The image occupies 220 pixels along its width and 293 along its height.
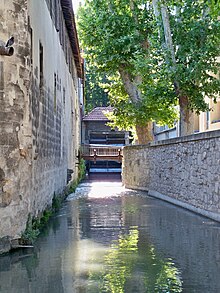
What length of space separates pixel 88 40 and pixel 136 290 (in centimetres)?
1852

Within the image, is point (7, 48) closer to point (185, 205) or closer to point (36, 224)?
point (36, 224)

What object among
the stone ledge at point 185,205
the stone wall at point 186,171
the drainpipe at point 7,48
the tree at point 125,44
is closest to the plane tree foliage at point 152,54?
the tree at point 125,44

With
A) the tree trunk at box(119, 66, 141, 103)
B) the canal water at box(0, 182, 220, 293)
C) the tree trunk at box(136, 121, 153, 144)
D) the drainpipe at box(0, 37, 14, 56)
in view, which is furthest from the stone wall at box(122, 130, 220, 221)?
the drainpipe at box(0, 37, 14, 56)

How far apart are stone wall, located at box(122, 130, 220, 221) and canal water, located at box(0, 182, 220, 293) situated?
34.2 inches

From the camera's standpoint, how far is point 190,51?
1703 cm

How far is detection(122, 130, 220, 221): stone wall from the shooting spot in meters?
12.0

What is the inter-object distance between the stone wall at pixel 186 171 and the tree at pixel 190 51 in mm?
1762

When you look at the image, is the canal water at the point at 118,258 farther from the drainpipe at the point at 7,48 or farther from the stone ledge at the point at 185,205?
the drainpipe at the point at 7,48

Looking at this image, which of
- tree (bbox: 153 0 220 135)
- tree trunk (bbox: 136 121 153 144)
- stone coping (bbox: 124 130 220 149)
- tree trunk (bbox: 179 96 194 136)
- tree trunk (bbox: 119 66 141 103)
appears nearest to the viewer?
stone coping (bbox: 124 130 220 149)

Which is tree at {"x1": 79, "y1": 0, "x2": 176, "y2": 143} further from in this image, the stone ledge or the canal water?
the canal water

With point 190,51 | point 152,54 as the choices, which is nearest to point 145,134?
point 152,54

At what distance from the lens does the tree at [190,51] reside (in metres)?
16.7

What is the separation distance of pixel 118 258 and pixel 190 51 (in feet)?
36.8

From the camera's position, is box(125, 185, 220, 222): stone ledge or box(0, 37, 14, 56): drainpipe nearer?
box(0, 37, 14, 56): drainpipe
